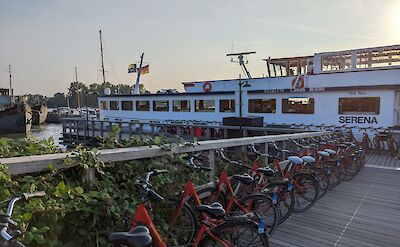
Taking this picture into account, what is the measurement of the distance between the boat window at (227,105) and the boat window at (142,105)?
5664mm

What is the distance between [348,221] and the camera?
4.27 metres

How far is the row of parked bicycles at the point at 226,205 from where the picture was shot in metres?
2.20

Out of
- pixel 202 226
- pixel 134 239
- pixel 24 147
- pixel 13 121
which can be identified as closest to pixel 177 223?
pixel 202 226

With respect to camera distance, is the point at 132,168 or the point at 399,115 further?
the point at 399,115

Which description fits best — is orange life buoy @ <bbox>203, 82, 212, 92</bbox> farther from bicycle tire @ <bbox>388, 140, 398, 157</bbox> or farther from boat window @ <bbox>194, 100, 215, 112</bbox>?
bicycle tire @ <bbox>388, 140, 398, 157</bbox>

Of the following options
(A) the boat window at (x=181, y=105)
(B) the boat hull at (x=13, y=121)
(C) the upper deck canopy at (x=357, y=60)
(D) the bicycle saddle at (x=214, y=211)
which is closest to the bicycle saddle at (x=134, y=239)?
(D) the bicycle saddle at (x=214, y=211)

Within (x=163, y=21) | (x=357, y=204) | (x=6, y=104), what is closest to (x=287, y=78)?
(x=163, y=21)

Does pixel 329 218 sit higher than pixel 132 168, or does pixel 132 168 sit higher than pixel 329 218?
pixel 132 168

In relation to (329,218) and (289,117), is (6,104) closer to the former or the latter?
(289,117)

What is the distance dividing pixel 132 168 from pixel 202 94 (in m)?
14.2

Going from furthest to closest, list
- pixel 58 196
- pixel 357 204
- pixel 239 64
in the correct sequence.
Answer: pixel 239 64
pixel 357 204
pixel 58 196

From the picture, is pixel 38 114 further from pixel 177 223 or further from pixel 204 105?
pixel 177 223

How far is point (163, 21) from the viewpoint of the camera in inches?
495

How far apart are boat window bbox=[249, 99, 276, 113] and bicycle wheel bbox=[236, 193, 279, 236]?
38.8 feet
